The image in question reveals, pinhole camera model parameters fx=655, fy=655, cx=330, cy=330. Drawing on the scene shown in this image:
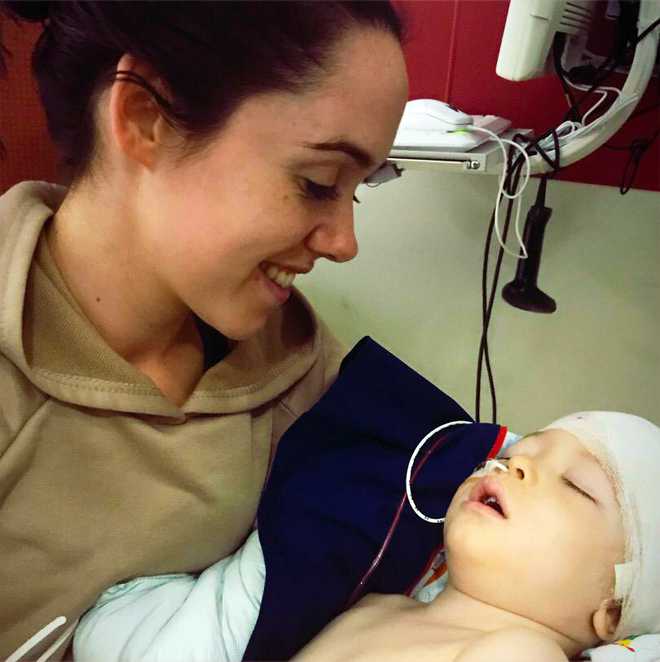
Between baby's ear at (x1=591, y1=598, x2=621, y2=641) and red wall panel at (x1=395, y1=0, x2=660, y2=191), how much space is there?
1070 mm

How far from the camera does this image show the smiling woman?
727mm

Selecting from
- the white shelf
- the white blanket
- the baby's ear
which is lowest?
the white blanket

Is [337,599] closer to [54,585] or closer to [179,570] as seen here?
[179,570]

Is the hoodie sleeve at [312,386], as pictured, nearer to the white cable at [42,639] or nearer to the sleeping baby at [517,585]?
the sleeping baby at [517,585]

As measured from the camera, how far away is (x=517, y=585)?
34.6 inches

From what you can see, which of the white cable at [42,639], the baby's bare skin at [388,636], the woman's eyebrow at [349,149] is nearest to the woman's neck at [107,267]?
the woman's eyebrow at [349,149]

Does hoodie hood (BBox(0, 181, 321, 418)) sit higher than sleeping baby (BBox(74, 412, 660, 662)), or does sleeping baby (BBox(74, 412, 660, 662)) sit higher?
hoodie hood (BBox(0, 181, 321, 418))

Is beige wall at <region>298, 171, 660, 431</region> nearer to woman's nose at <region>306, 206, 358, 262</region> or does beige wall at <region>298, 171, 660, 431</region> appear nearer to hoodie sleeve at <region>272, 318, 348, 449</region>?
hoodie sleeve at <region>272, 318, 348, 449</region>

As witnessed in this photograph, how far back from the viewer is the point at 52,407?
851mm

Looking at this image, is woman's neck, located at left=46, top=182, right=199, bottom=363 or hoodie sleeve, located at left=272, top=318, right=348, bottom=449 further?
hoodie sleeve, located at left=272, top=318, right=348, bottom=449

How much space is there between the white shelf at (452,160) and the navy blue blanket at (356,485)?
393mm

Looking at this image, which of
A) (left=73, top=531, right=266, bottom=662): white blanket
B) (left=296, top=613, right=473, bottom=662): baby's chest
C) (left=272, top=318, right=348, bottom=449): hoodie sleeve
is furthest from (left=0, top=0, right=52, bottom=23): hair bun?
(left=296, top=613, right=473, bottom=662): baby's chest

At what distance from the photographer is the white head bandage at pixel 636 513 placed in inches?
34.1

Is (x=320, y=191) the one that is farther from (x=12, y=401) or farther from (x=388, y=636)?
(x=388, y=636)
